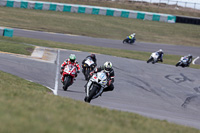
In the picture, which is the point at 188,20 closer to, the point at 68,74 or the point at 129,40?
the point at 129,40

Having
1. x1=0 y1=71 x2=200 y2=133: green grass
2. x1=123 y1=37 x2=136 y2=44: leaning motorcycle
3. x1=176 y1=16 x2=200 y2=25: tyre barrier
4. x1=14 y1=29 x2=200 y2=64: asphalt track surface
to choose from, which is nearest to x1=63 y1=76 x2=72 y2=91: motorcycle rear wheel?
x1=0 y1=71 x2=200 y2=133: green grass

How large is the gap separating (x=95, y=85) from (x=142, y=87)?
4890 mm

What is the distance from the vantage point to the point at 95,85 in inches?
475

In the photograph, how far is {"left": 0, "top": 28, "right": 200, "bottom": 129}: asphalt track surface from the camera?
12750 mm

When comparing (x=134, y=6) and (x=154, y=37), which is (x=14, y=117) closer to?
(x=154, y=37)

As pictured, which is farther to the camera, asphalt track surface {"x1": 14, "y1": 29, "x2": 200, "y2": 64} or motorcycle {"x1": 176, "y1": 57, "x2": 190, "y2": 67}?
asphalt track surface {"x1": 14, "y1": 29, "x2": 200, "y2": 64}

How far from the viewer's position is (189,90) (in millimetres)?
17219

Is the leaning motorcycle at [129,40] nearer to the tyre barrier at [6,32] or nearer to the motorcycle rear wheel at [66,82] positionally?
the tyre barrier at [6,32]

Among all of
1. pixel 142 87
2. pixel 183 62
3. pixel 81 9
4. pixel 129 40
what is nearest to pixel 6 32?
pixel 129 40

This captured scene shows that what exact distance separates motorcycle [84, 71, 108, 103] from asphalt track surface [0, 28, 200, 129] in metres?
0.61

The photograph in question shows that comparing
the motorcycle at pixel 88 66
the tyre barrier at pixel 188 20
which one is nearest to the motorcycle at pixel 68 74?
the motorcycle at pixel 88 66

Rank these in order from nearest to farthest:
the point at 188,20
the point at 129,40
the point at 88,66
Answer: the point at 88,66 < the point at 129,40 < the point at 188,20

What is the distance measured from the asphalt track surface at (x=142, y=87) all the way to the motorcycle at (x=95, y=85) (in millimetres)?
608

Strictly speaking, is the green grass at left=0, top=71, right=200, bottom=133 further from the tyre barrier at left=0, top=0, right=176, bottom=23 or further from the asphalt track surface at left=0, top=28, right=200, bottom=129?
the tyre barrier at left=0, top=0, right=176, bottom=23
